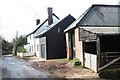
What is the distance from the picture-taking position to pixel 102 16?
62.8 ft

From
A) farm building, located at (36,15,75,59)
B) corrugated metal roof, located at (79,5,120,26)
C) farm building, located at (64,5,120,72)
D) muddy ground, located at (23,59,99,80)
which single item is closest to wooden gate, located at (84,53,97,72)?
farm building, located at (64,5,120,72)

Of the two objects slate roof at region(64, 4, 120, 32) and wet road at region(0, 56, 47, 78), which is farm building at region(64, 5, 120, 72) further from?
wet road at region(0, 56, 47, 78)

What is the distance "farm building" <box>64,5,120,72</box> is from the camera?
13726 millimetres

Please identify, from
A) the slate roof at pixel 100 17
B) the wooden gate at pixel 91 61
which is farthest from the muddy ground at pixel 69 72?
the slate roof at pixel 100 17

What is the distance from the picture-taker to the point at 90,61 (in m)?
14.3

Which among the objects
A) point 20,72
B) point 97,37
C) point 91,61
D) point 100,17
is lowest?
point 20,72

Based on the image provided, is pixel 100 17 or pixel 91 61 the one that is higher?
pixel 100 17

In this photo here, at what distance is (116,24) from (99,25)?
6.59 ft

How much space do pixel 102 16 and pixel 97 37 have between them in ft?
23.8

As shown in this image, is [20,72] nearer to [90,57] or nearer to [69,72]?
[69,72]

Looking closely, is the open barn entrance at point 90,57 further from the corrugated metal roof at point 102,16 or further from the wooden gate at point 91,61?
the corrugated metal roof at point 102,16

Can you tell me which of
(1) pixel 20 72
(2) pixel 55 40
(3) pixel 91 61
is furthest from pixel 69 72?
(2) pixel 55 40

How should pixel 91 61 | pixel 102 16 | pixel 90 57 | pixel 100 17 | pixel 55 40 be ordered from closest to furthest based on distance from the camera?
pixel 91 61 < pixel 90 57 < pixel 100 17 < pixel 102 16 < pixel 55 40

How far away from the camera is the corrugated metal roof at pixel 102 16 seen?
59.3 feet
